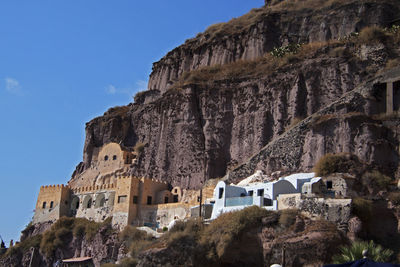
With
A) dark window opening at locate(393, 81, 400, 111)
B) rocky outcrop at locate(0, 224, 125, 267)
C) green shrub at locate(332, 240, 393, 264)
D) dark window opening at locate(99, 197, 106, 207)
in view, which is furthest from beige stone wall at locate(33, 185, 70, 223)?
green shrub at locate(332, 240, 393, 264)

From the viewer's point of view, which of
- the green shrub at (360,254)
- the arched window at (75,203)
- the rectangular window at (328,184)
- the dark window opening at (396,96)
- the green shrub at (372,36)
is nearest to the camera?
the green shrub at (360,254)

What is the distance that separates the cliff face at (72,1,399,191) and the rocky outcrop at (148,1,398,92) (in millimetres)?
139

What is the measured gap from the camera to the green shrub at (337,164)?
1358 inches

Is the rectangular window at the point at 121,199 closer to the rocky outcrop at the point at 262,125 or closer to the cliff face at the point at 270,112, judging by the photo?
the cliff face at the point at 270,112

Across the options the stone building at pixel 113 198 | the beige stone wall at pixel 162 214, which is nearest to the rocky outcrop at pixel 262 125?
the stone building at pixel 113 198

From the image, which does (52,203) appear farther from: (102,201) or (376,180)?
(376,180)

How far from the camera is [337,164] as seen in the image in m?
34.9

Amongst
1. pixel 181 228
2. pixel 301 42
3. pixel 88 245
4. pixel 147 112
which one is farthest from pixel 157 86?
pixel 181 228

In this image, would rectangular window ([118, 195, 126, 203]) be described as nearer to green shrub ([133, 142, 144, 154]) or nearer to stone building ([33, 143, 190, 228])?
stone building ([33, 143, 190, 228])

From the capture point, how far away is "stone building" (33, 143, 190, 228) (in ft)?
144

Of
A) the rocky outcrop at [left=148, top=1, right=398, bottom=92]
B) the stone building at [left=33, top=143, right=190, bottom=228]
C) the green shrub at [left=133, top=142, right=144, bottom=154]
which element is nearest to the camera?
the stone building at [left=33, top=143, right=190, bottom=228]

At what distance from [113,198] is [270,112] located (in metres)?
16.5

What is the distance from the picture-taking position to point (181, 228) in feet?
109

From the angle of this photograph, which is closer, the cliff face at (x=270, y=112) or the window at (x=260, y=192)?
the window at (x=260, y=192)
